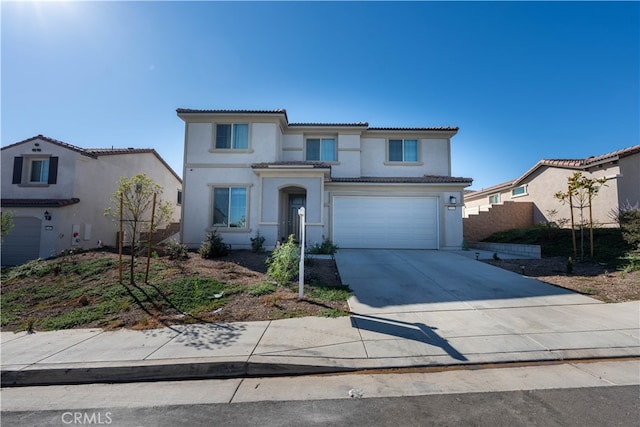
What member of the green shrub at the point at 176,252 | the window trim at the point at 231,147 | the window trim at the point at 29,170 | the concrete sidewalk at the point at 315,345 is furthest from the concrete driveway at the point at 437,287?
the window trim at the point at 29,170

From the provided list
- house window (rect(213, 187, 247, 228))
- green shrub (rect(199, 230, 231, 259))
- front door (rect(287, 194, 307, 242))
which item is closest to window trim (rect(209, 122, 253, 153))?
house window (rect(213, 187, 247, 228))

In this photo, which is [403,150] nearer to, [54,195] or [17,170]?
[54,195]

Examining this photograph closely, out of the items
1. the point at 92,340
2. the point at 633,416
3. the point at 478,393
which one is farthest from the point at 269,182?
the point at 633,416

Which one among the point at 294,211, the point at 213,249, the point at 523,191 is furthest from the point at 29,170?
the point at 523,191

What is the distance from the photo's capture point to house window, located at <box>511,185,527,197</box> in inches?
792

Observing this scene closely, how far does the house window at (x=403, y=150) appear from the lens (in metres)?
15.8

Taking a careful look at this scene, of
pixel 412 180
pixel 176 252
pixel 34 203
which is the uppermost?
pixel 412 180

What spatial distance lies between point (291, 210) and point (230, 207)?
3039 mm

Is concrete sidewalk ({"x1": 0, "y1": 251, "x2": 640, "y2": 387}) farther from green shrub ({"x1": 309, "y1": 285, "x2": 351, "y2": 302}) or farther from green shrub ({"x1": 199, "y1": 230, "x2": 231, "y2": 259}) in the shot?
green shrub ({"x1": 199, "y1": 230, "x2": 231, "y2": 259})

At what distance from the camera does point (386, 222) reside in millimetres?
14141

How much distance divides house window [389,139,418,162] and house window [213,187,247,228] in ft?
25.9

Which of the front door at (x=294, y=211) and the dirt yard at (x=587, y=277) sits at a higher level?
the front door at (x=294, y=211)

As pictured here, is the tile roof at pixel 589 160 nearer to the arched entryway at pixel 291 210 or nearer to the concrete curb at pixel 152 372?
the arched entryway at pixel 291 210

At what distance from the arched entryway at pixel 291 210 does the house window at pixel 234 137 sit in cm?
298
